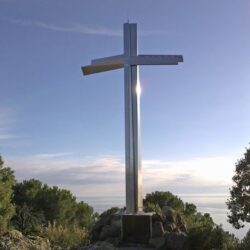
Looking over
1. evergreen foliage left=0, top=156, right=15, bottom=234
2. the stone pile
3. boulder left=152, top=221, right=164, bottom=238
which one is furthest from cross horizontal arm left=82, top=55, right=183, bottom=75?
evergreen foliage left=0, top=156, right=15, bottom=234

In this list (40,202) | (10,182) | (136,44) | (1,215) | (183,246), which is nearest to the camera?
(183,246)

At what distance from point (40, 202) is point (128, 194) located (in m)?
29.5

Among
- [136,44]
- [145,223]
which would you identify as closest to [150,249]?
[145,223]

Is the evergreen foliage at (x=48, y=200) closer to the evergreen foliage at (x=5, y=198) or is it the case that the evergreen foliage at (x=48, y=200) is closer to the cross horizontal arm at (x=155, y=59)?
the evergreen foliage at (x=5, y=198)

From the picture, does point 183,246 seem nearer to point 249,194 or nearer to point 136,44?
point 136,44

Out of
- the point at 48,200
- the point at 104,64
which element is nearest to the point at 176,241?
the point at 104,64

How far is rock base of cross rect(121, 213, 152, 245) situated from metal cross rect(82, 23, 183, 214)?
43cm

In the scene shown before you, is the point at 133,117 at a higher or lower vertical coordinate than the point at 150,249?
higher

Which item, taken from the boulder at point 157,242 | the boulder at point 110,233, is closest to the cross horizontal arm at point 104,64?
the boulder at point 110,233

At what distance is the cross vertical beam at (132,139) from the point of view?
632 inches

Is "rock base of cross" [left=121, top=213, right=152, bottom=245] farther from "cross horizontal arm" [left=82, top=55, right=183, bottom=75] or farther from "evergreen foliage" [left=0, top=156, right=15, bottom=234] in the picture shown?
"evergreen foliage" [left=0, top=156, right=15, bottom=234]

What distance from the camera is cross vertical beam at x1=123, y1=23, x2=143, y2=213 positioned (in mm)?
16047

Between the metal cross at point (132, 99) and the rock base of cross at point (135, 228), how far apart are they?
1.39 ft

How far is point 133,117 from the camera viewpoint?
16312 mm
